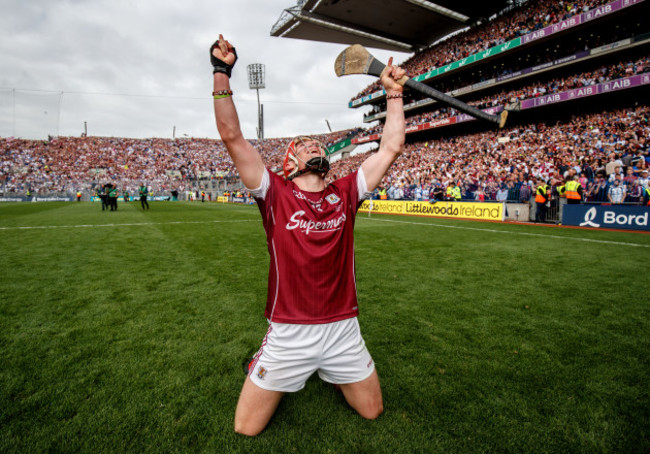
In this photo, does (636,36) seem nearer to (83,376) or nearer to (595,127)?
(595,127)

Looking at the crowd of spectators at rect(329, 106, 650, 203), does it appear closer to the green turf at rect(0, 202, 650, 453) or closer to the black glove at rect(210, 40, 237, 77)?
the green turf at rect(0, 202, 650, 453)

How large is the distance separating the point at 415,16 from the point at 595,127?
70.8ft

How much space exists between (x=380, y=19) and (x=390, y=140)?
39301mm

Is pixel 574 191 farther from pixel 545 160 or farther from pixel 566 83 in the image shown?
pixel 566 83

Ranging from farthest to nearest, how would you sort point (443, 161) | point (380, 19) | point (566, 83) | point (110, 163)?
point (110, 163) → point (380, 19) → point (443, 161) → point (566, 83)

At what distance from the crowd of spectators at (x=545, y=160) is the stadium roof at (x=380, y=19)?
13178 mm

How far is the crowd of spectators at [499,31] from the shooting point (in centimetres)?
2571

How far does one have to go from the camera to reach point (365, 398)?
2309 millimetres

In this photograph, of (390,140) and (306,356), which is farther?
(390,140)

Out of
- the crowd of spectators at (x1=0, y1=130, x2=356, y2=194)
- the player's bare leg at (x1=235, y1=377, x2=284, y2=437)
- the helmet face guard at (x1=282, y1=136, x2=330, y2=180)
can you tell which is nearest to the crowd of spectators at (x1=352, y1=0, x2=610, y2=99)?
the crowd of spectators at (x1=0, y1=130, x2=356, y2=194)

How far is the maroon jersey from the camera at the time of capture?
222 cm

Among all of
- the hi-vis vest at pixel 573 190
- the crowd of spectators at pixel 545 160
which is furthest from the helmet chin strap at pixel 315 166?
the crowd of spectators at pixel 545 160

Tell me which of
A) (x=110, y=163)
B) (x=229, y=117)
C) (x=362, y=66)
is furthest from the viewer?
(x=110, y=163)

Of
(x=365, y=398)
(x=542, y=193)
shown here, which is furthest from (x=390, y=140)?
(x=542, y=193)
